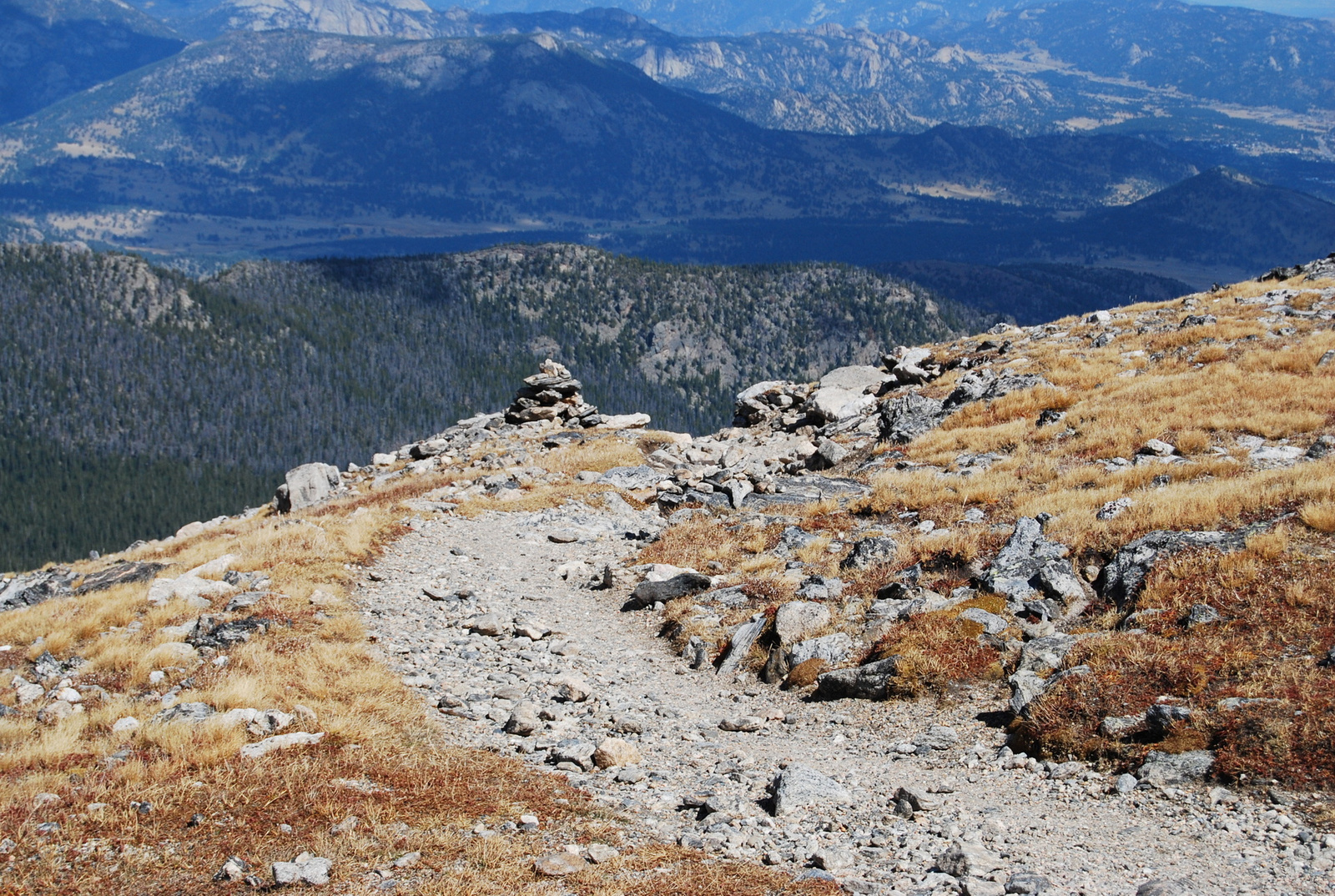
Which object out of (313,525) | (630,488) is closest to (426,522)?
(313,525)

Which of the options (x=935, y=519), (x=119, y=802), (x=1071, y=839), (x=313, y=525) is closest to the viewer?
(x=1071, y=839)

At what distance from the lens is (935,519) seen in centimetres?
2130

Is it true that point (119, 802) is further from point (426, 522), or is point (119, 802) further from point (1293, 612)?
point (426, 522)

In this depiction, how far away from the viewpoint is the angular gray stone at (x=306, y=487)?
47.6 meters

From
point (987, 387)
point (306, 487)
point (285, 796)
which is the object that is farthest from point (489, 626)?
point (306, 487)

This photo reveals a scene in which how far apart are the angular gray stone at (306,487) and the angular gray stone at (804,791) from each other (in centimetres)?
4085

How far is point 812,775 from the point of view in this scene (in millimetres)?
11023

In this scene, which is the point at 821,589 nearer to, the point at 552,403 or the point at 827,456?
the point at 827,456

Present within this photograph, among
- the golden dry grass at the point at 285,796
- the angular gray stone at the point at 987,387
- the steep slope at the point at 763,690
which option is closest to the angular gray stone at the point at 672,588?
the steep slope at the point at 763,690

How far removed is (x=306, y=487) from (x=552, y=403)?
1779cm

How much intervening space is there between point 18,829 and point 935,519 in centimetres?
1824

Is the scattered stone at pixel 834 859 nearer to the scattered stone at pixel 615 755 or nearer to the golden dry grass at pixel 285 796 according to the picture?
the golden dry grass at pixel 285 796

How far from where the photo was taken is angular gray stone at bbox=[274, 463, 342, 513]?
156 ft

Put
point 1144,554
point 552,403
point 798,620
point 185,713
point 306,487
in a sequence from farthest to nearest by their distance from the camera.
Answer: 1. point 552,403
2. point 306,487
3. point 798,620
4. point 1144,554
5. point 185,713
